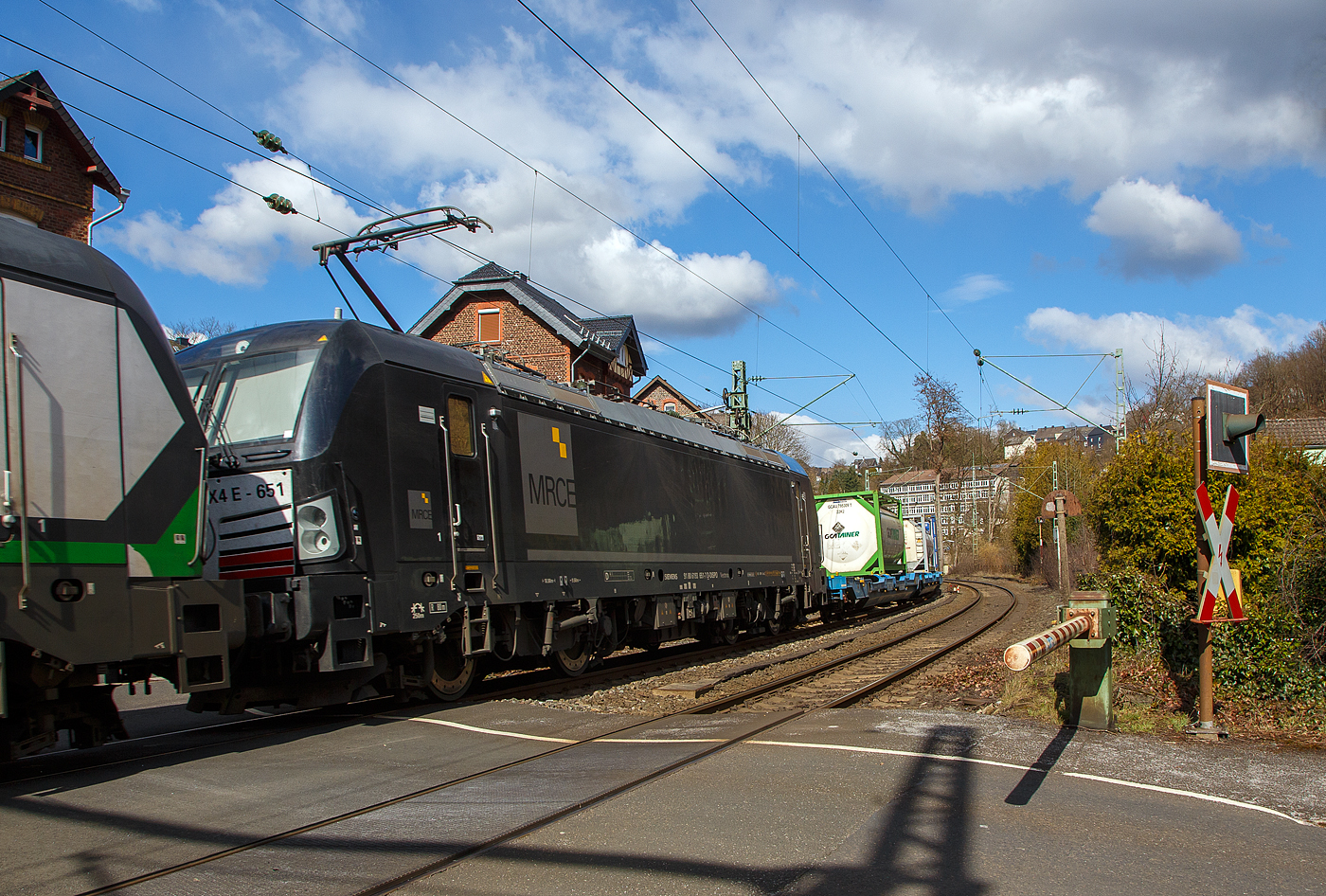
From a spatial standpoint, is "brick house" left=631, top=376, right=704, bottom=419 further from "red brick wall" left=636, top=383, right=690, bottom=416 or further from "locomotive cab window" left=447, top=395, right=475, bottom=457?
"locomotive cab window" left=447, top=395, right=475, bottom=457

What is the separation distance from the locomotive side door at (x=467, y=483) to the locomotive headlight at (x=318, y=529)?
153 centimetres

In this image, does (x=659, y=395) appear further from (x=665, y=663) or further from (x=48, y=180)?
(x=665, y=663)

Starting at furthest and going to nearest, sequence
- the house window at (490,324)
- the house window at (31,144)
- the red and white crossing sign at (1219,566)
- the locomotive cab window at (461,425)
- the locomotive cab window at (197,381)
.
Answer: the house window at (490,324)
the house window at (31,144)
the locomotive cab window at (461,425)
the locomotive cab window at (197,381)
the red and white crossing sign at (1219,566)

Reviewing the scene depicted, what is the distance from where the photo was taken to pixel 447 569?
893 cm

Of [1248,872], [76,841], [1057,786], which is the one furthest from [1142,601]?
[76,841]

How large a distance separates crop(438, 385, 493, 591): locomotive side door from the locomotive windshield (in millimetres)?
A: 1562

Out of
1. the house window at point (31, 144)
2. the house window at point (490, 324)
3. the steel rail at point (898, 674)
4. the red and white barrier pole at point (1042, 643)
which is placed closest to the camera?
the red and white barrier pole at point (1042, 643)

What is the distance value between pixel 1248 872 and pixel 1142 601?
7.03 metres

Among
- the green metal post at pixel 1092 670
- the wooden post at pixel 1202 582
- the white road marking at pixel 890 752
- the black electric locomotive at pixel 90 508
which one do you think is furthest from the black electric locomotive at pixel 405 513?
the wooden post at pixel 1202 582

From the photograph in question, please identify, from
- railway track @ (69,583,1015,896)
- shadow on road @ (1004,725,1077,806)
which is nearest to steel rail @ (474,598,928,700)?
railway track @ (69,583,1015,896)

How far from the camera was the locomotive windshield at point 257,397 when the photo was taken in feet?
26.2

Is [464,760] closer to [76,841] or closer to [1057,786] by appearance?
[76,841]

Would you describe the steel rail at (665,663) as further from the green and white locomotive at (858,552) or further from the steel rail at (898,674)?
the steel rail at (898,674)

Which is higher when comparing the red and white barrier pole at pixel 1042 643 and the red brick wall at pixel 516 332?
the red brick wall at pixel 516 332
